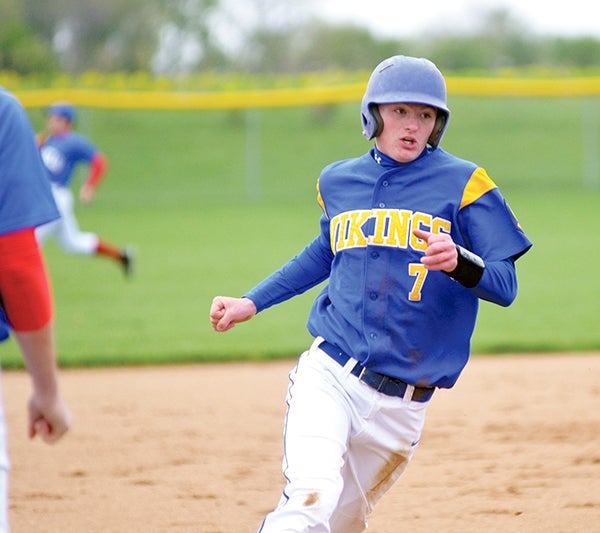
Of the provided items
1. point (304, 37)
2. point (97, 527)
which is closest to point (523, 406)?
point (97, 527)

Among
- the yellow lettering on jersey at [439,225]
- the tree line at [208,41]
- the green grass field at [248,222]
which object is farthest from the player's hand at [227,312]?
the tree line at [208,41]

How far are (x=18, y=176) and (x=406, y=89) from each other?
4.15 feet

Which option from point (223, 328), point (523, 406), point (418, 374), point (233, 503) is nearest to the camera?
point (418, 374)

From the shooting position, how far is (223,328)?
10.4 feet

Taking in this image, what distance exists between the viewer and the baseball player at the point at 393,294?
9.61 feet

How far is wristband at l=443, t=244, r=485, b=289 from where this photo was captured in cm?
269

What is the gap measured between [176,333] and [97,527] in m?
4.50

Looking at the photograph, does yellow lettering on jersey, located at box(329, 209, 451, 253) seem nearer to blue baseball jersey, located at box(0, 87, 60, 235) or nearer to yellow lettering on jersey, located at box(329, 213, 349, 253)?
yellow lettering on jersey, located at box(329, 213, 349, 253)

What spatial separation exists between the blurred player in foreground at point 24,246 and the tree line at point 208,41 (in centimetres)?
3180

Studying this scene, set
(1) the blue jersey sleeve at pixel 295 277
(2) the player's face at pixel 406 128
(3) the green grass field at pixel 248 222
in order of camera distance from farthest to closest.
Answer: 1. (3) the green grass field at pixel 248 222
2. (1) the blue jersey sleeve at pixel 295 277
3. (2) the player's face at pixel 406 128

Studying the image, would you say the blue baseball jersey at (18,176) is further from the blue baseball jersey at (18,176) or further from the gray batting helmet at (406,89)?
the gray batting helmet at (406,89)

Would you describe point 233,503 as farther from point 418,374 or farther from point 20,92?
point 20,92

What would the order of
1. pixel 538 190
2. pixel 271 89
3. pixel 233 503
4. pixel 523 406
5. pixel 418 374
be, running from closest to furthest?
pixel 418 374 < pixel 233 503 < pixel 523 406 < pixel 538 190 < pixel 271 89

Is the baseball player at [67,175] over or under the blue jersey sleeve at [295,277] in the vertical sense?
under
